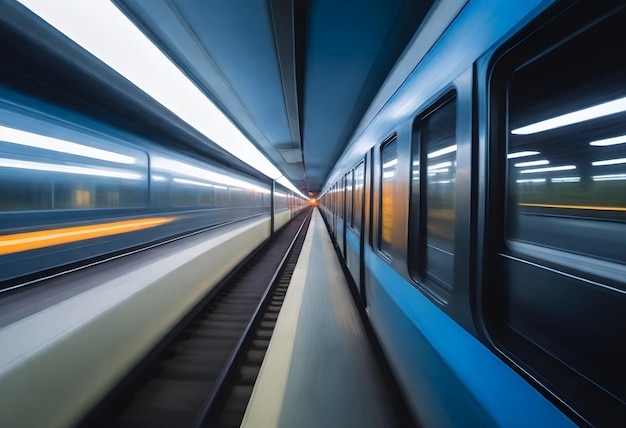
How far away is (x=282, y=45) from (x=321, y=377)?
340 cm

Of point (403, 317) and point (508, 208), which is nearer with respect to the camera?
point (508, 208)

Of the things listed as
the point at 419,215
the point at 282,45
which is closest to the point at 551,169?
the point at 419,215

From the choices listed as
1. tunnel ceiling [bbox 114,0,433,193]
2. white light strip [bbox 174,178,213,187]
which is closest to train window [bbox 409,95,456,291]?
tunnel ceiling [bbox 114,0,433,193]

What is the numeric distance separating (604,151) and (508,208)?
0.30 meters

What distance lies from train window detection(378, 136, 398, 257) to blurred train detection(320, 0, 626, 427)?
808mm

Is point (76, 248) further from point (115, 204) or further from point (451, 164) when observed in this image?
point (451, 164)

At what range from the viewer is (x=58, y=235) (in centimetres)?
222

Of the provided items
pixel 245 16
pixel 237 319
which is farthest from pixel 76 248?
pixel 245 16

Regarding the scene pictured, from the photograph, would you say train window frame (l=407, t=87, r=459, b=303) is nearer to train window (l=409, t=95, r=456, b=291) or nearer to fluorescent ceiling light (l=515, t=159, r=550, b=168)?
train window (l=409, t=95, r=456, b=291)

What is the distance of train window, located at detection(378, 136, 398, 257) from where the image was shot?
2173mm

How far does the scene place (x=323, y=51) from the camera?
2979mm

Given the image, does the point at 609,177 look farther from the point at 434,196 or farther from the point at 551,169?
the point at 434,196

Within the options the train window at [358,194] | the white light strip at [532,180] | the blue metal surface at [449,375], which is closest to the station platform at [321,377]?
the blue metal surface at [449,375]

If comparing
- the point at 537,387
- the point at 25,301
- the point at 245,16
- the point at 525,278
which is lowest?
the point at 25,301
